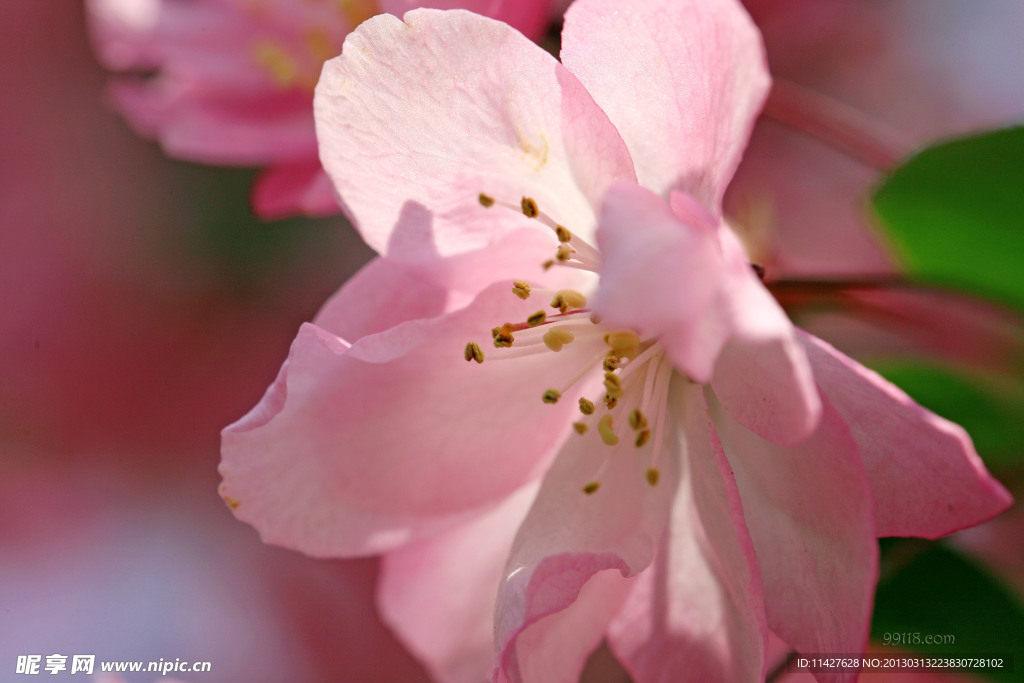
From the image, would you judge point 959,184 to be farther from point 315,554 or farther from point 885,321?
Result: point 315,554

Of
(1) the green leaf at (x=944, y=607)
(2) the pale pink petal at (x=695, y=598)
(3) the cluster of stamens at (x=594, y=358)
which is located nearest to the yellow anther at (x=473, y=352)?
(3) the cluster of stamens at (x=594, y=358)

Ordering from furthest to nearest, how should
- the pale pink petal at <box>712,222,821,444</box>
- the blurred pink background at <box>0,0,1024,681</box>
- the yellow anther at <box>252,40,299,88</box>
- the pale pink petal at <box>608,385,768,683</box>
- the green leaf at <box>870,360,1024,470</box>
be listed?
the blurred pink background at <box>0,0,1024,681</box> < the yellow anther at <box>252,40,299,88</box> < the green leaf at <box>870,360,1024,470</box> < the pale pink petal at <box>608,385,768,683</box> < the pale pink petal at <box>712,222,821,444</box>

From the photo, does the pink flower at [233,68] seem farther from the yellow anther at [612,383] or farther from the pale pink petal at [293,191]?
the yellow anther at [612,383]

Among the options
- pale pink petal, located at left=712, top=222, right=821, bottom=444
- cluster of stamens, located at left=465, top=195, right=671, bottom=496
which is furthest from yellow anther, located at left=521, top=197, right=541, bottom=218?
pale pink petal, located at left=712, top=222, right=821, bottom=444

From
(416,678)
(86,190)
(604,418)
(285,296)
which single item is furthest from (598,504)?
(86,190)

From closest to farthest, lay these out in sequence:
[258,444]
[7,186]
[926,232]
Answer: [258,444] → [926,232] → [7,186]

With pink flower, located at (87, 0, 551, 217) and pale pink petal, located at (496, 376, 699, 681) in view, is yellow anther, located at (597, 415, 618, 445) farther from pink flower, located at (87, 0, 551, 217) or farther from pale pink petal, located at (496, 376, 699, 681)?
pink flower, located at (87, 0, 551, 217)
